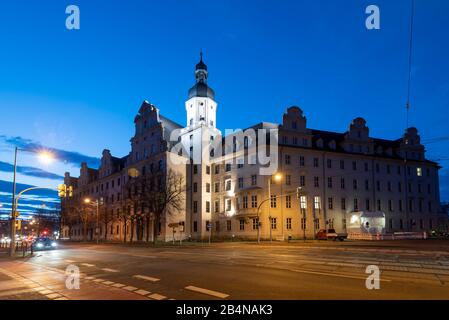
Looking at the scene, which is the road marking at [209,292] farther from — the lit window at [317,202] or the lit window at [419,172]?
the lit window at [419,172]

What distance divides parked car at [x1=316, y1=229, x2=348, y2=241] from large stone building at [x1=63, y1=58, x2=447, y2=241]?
3.52 m

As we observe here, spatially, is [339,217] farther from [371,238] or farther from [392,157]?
[392,157]

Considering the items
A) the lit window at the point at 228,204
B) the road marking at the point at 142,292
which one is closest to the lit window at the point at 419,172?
the lit window at the point at 228,204

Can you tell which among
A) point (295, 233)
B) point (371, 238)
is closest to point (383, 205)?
point (371, 238)

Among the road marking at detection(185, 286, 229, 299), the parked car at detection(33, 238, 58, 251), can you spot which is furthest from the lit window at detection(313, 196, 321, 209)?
the road marking at detection(185, 286, 229, 299)

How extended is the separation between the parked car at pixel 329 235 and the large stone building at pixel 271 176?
11.5 ft

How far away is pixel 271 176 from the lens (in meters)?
58.5

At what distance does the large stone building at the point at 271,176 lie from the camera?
60.4m

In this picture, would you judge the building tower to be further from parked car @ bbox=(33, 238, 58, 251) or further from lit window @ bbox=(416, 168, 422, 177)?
lit window @ bbox=(416, 168, 422, 177)

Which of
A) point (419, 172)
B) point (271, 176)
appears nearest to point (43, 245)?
point (271, 176)

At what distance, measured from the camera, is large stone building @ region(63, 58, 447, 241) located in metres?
60.4

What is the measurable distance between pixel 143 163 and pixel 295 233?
30915 millimetres
